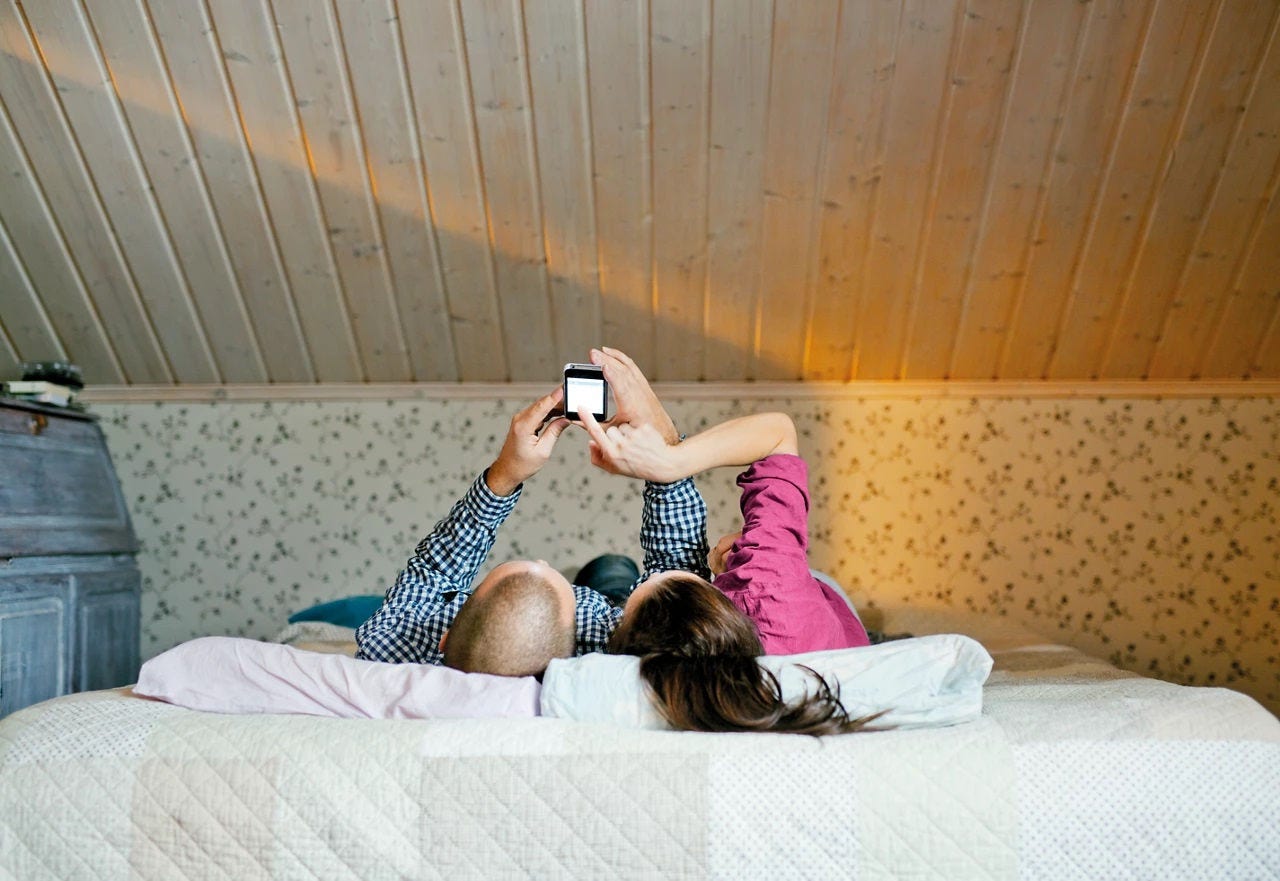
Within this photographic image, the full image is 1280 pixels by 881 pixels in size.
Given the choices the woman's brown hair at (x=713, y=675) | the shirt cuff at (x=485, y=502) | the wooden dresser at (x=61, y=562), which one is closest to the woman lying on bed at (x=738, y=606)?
the woman's brown hair at (x=713, y=675)

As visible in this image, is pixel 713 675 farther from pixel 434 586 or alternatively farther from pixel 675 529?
pixel 434 586

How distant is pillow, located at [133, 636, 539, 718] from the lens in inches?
50.9

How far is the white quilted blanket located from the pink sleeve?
0.34 meters

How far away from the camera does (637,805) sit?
1130 millimetres

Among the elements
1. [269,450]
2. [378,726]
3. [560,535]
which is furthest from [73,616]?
[378,726]

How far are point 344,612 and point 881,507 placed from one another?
1709 mm

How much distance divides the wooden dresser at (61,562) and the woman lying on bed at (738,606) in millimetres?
1776

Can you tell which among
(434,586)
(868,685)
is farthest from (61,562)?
(868,685)

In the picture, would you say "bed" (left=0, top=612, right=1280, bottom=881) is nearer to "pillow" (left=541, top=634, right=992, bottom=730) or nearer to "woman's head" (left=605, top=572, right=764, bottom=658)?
"pillow" (left=541, top=634, right=992, bottom=730)

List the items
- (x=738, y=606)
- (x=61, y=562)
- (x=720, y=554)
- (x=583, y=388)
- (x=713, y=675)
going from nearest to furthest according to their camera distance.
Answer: (x=713, y=675) → (x=738, y=606) → (x=583, y=388) → (x=720, y=554) → (x=61, y=562)

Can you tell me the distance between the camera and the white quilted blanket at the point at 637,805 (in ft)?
3.67

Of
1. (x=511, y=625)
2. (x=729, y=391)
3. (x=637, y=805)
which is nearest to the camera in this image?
(x=637, y=805)

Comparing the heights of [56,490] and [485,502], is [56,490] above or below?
below

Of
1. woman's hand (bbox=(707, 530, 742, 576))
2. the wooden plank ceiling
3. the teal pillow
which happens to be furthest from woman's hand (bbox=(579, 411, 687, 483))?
the teal pillow
